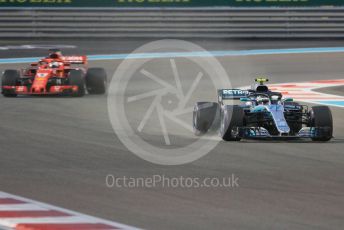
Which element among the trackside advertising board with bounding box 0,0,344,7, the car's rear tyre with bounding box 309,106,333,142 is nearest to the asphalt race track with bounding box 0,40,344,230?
the car's rear tyre with bounding box 309,106,333,142

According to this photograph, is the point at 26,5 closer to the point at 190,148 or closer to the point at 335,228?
the point at 190,148

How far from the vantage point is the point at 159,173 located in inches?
434

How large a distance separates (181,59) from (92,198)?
1977 cm

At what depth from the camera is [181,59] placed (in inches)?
1147

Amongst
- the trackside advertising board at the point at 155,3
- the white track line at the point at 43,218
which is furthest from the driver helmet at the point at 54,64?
the trackside advertising board at the point at 155,3

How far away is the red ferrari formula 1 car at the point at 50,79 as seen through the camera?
63.3 ft

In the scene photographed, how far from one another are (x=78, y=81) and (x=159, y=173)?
A: 8545 mm

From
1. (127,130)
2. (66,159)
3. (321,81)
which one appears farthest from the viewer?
(321,81)

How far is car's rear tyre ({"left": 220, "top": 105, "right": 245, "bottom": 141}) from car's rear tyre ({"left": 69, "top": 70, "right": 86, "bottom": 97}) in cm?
634

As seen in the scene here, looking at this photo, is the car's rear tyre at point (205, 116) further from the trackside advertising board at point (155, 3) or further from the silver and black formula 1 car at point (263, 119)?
the trackside advertising board at point (155, 3)

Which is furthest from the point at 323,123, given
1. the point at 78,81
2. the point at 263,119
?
the point at 78,81

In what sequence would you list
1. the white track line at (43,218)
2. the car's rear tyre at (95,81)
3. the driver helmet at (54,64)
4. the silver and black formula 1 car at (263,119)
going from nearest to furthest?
1. the white track line at (43,218)
2. the silver and black formula 1 car at (263,119)
3. the driver helmet at (54,64)
4. the car's rear tyre at (95,81)

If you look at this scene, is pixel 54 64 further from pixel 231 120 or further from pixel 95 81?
pixel 231 120

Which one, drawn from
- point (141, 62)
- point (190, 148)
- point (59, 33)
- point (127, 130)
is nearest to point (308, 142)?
point (190, 148)
